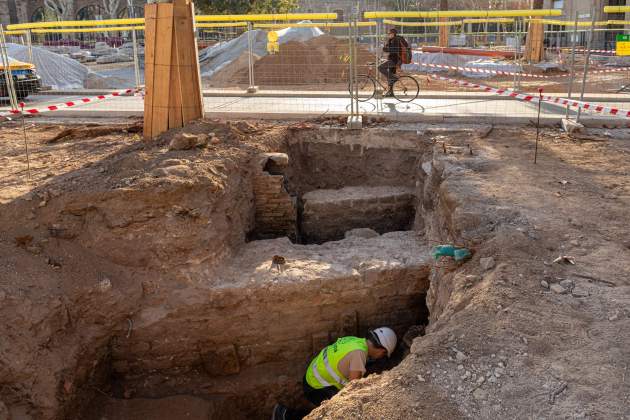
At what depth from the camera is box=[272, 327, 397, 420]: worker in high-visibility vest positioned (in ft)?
16.4

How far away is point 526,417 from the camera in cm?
293

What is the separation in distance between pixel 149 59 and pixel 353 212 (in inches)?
150

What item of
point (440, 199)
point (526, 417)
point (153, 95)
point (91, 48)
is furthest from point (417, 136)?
point (91, 48)

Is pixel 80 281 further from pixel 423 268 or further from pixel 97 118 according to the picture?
pixel 97 118

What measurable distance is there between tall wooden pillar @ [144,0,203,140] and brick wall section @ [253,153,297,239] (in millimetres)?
1642

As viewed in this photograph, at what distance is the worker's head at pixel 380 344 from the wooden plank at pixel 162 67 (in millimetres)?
4796

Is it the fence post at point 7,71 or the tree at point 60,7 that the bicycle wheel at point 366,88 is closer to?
the fence post at point 7,71

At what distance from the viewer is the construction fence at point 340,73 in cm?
1076

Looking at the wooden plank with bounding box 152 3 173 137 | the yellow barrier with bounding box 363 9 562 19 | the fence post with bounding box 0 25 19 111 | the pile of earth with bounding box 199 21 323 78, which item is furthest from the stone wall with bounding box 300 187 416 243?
the pile of earth with bounding box 199 21 323 78

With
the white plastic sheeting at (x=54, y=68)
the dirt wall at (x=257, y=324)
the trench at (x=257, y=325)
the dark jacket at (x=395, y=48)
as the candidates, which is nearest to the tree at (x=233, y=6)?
the white plastic sheeting at (x=54, y=68)

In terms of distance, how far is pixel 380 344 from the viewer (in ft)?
17.4

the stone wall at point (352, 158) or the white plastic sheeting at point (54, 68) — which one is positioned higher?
the white plastic sheeting at point (54, 68)

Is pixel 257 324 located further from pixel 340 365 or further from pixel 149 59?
pixel 149 59

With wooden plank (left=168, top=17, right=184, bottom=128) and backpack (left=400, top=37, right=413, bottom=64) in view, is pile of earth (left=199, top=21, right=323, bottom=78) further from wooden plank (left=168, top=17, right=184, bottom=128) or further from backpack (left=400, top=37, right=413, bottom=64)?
wooden plank (left=168, top=17, right=184, bottom=128)
